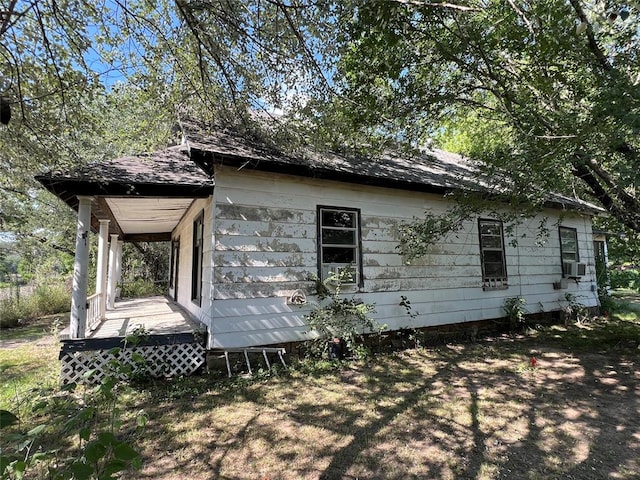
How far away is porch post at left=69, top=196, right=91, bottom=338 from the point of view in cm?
498

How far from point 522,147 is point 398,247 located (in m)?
2.68

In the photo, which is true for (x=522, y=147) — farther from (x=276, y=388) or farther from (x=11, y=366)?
(x=11, y=366)

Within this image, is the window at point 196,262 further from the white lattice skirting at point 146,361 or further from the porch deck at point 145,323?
the white lattice skirting at point 146,361

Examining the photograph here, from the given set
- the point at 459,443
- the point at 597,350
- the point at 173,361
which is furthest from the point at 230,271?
the point at 597,350

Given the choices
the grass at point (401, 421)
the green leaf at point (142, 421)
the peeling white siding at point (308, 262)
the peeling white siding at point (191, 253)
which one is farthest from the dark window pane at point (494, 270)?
Answer: the green leaf at point (142, 421)

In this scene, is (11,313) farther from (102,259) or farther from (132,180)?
(132,180)

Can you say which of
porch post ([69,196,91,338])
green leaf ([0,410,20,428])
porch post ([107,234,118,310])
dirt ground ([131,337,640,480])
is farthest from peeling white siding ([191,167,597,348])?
green leaf ([0,410,20,428])

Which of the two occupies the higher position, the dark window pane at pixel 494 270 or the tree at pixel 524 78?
the tree at pixel 524 78

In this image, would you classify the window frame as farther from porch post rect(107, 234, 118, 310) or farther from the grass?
porch post rect(107, 234, 118, 310)

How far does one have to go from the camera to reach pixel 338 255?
648cm

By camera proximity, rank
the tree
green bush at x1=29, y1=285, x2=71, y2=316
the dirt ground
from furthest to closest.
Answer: green bush at x1=29, y1=285, x2=71, y2=316, the tree, the dirt ground

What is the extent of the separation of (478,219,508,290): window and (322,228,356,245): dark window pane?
3480 millimetres

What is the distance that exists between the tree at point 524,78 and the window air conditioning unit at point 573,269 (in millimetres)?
3131

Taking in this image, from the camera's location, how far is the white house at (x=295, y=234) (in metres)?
5.35
